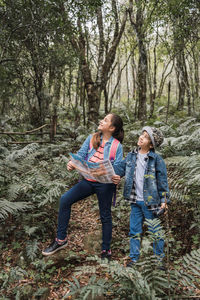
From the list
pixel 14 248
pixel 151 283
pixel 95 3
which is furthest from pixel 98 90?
pixel 151 283

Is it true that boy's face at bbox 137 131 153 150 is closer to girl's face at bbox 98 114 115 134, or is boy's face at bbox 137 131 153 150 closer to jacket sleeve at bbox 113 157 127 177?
jacket sleeve at bbox 113 157 127 177

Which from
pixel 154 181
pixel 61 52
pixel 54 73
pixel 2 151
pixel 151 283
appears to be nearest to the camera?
pixel 151 283

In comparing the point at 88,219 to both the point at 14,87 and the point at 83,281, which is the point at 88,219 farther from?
the point at 14,87

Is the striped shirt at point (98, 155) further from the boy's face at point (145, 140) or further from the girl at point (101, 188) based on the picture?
the boy's face at point (145, 140)

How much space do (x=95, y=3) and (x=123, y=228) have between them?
19.4 feet

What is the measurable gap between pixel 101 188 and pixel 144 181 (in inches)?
22.1

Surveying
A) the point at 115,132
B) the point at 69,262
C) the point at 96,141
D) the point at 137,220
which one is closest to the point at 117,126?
the point at 115,132

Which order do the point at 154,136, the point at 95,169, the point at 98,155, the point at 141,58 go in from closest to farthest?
the point at 95,169 < the point at 154,136 < the point at 98,155 < the point at 141,58

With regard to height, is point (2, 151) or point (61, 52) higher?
point (61, 52)

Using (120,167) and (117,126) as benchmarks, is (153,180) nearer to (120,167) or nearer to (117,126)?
(120,167)

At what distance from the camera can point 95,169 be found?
8.97 ft

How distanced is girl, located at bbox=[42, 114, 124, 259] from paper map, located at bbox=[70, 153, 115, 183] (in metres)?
0.14

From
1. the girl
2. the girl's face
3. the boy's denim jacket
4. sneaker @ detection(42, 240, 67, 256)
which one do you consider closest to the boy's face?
the boy's denim jacket

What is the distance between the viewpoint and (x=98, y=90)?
8430 millimetres
